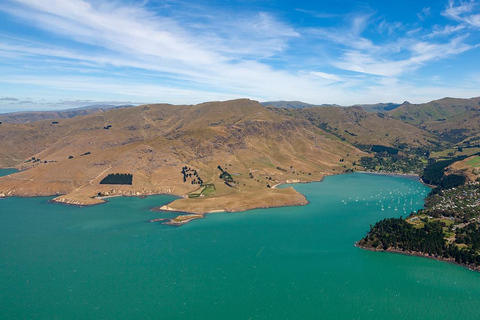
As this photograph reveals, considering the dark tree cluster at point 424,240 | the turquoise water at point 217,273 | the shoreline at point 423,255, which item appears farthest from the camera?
the dark tree cluster at point 424,240

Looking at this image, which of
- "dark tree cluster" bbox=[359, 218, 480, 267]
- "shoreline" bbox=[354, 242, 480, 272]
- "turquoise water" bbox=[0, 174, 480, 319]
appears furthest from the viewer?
"dark tree cluster" bbox=[359, 218, 480, 267]

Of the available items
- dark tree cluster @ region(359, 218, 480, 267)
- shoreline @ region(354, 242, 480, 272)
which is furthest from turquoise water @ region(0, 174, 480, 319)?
dark tree cluster @ region(359, 218, 480, 267)

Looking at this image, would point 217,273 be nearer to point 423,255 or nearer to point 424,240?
point 423,255

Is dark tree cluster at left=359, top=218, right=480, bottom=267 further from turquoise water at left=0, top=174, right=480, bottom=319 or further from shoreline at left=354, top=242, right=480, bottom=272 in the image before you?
turquoise water at left=0, top=174, right=480, bottom=319

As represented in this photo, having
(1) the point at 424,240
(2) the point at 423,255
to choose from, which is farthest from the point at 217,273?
(1) the point at 424,240

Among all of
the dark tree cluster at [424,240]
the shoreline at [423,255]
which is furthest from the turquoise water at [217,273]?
the dark tree cluster at [424,240]

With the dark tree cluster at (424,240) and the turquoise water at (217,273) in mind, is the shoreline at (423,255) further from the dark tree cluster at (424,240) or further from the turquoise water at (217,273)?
the turquoise water at (217,273)

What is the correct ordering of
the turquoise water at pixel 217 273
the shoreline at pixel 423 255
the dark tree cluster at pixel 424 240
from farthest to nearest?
the dark tree cluster at pixel 424 240, the shoreline at pixel 423 255, the turquoise water at pixel 217 273

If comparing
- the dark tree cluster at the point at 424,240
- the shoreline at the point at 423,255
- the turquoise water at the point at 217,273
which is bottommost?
the turquoise water at the point at 217,273

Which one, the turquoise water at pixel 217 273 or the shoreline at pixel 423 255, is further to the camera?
the shoreline at pixel 423 255
